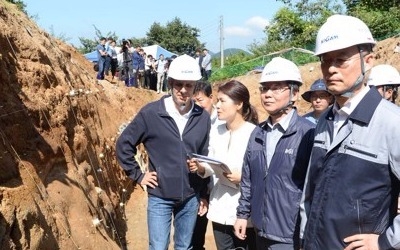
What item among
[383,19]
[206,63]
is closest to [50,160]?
[206,63]

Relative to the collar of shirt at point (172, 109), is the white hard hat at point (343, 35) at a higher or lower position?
higher

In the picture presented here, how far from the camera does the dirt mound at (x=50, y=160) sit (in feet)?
12.5

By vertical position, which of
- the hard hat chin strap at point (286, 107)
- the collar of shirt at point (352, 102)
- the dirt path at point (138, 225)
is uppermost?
the collar of shirt at point (352, 102)

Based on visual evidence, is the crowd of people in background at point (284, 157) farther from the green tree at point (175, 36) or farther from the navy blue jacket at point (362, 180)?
the green tree at point (175, 36)

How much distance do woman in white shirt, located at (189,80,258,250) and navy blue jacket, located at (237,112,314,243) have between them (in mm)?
668

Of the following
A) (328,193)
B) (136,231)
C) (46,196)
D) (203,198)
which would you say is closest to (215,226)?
(203,198)

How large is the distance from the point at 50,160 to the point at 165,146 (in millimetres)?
1666

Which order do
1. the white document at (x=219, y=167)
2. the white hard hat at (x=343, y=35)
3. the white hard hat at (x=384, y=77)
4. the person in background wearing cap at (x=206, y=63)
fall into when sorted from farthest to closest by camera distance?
the person in background wearing cap at (x=206, y=63) → the white hard hat at (x=384, y=77) → the white document at (x=219, y=167) → the white hard hat at (x=343, y=35)

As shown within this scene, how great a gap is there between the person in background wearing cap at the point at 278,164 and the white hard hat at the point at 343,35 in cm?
83

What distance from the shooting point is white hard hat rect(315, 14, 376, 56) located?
219 centimetres

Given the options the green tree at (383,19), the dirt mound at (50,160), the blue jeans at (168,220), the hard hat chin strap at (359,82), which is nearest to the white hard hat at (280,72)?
the hard hat chin strap at (359,82)

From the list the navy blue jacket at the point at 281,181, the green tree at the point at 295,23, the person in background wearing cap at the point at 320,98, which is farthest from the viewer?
the green tree at the point at 295,23

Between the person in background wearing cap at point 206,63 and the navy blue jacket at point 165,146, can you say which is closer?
the navy blue jacket at point 165,146

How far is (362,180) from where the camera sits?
6.98ft
